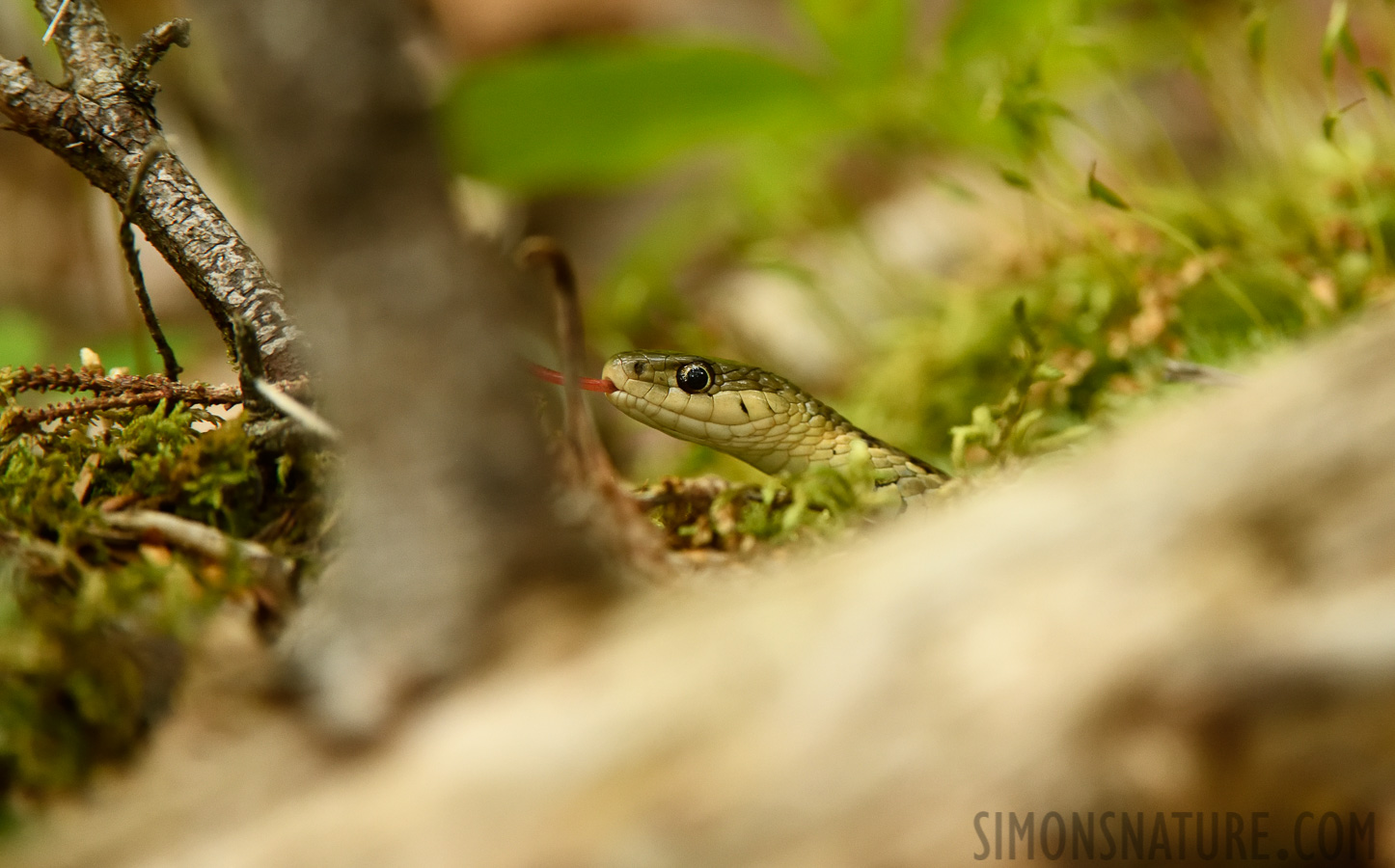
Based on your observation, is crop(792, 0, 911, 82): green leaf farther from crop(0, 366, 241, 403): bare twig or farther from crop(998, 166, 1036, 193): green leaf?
crop(0, 366, 241, 403): bare twig

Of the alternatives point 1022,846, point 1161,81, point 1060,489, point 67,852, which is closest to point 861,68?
point 1060,489

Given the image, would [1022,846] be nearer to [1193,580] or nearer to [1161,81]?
[1193,580]

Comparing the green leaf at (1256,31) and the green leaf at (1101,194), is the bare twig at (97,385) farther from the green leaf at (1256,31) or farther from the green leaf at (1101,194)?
the green leaf at (1256,31)

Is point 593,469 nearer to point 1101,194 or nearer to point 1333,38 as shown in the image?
point 1101,194

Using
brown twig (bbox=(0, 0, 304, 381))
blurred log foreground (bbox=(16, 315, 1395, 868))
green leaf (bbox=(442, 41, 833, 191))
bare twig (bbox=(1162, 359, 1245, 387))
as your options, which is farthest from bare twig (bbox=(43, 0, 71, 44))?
bare twig (bbox=(1162, 359, 1245, 387))

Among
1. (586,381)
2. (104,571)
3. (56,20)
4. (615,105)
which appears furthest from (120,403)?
(615,105)

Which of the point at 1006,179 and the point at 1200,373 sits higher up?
the point at 1006,179

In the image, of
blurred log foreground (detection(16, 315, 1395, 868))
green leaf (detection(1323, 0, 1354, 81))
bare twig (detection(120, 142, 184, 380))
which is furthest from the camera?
green leaf (detection(1323, 0, 1354, 81))
